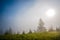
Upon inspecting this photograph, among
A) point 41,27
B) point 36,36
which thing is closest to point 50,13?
point 41,27

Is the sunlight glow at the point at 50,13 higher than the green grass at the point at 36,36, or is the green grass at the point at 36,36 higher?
the sunlight glow at the point at 50,13

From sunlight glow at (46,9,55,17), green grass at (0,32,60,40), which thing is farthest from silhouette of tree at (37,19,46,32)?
sunlight glow at (46,9,55,17)

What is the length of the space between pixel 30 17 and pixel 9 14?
1.36 ft

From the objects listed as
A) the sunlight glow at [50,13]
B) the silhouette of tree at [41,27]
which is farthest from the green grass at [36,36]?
the sunlight glow at [50,13]

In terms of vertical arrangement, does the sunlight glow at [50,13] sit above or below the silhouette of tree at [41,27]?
above

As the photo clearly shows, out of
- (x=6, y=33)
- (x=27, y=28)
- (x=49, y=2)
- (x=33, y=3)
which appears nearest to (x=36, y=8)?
(x=33, y=3)

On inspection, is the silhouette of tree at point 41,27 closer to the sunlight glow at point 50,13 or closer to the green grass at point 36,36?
the green grass at point 36,36

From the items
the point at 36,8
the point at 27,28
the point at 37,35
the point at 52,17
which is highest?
the point at 36,8

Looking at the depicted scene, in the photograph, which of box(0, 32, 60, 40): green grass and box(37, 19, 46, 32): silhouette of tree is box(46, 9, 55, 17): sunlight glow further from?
box(0, 32, 60, 40): green grass

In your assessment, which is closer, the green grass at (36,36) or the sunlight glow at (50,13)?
the green grass at (36,36)

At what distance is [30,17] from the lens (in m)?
2.12

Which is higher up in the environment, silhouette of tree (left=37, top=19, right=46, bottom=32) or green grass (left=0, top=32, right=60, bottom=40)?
silhouette of tree (left=37, top=19, right=46, bottom=32)

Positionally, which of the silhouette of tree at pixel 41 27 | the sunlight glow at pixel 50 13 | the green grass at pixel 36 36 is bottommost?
the green grass at pixel 36 36

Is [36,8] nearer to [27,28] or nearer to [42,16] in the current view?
[42,16]
